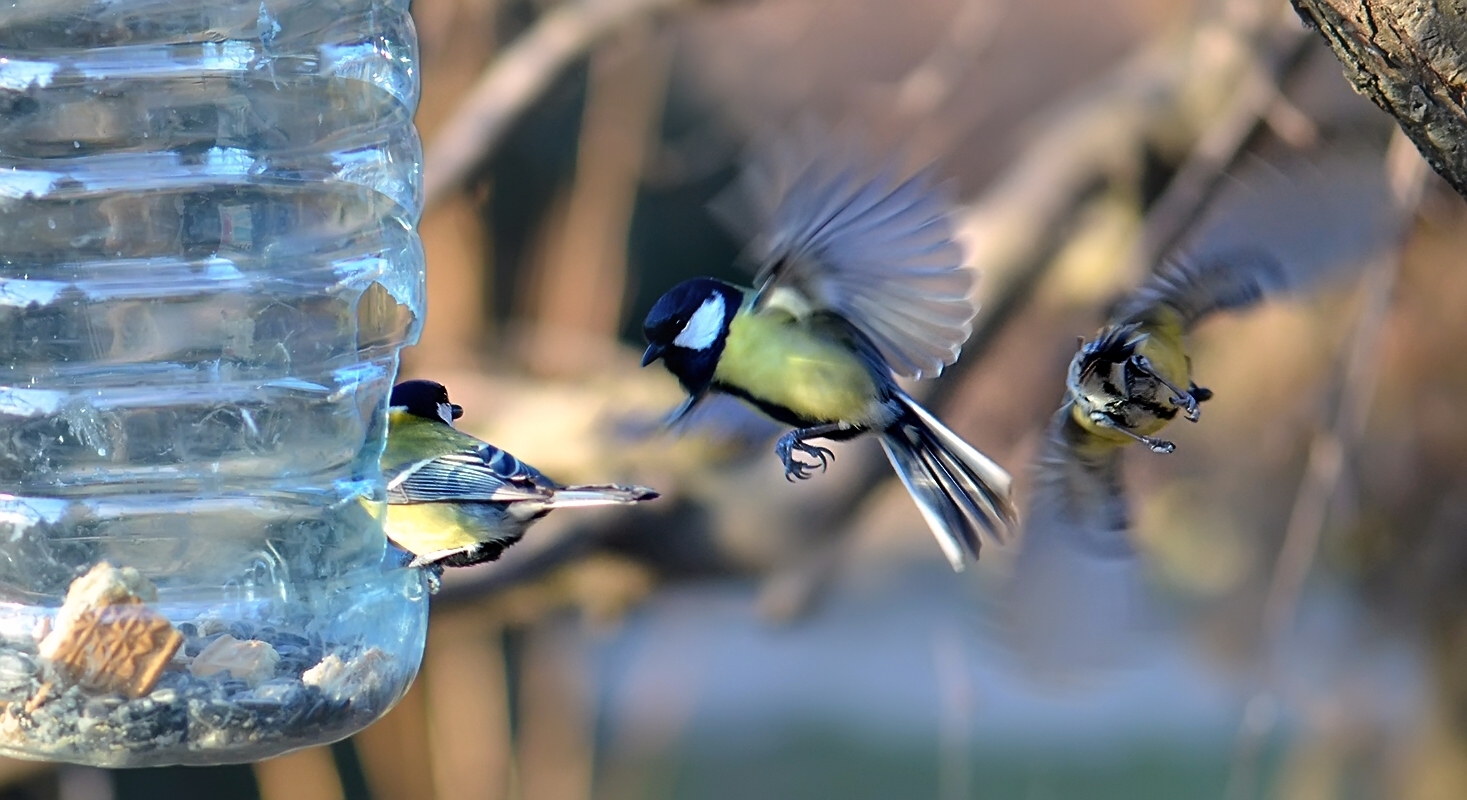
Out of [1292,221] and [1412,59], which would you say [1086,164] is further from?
[1412,59]

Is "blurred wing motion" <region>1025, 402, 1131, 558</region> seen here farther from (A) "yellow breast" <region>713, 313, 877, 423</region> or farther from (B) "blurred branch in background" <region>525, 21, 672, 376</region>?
(B) "blurred branch in background" <region>525, 21, 672, 376</region>

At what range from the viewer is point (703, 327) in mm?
1234

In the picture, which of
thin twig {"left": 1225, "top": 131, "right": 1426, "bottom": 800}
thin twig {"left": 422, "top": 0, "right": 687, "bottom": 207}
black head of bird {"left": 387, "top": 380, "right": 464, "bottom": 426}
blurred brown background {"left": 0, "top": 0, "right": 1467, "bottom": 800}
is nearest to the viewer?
black head of bird {"left": 387, "top": 380, "right": 464, "bottom": 426}

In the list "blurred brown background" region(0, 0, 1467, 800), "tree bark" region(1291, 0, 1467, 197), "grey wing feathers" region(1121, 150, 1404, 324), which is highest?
"tree bark" region(1291, 0, 1467, 197)

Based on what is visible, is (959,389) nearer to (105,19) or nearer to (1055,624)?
(1055,624)

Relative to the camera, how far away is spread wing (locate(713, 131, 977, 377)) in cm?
110

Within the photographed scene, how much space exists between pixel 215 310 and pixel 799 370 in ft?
1.68

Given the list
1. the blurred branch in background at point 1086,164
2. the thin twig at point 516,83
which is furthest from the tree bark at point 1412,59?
the thin twig at point 516,83

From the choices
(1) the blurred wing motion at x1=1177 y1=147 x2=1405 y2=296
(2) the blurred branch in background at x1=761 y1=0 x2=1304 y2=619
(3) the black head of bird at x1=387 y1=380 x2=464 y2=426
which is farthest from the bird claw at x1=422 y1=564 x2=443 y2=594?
(2) the blurred branch in background at x1=761 y1=0 x2=1304 y2=619

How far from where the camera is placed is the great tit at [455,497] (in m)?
1.05

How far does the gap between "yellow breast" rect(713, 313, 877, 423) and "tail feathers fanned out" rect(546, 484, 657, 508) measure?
302 mm

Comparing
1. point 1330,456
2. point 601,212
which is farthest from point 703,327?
point 601,212

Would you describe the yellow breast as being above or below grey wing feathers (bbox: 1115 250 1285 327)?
below

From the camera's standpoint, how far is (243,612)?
3.52 feet
